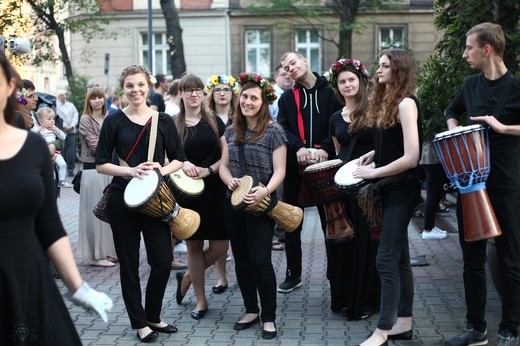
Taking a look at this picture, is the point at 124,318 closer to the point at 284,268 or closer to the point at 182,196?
the point at 182,196

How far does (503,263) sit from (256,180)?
193 cm

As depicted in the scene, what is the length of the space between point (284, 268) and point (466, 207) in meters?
3.90

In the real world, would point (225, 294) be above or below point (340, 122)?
below

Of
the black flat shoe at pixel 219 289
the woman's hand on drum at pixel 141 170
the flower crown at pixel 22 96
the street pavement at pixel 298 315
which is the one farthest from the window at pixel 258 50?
the woman's hand on drum at pixel 141 170

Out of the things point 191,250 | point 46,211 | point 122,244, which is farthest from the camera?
point 191,250

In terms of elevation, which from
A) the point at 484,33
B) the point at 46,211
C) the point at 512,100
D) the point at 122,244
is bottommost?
the point at 122,244

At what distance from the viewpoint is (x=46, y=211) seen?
400 centimetres

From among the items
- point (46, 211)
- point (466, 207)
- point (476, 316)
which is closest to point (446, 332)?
point (476, 316)

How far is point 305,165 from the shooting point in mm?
8070

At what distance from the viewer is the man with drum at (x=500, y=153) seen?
6.00m

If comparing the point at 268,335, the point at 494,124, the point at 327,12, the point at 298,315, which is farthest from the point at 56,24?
the point at 494,124

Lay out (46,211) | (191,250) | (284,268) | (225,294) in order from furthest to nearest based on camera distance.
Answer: (284,268) → (225,294) → (191,250) → (46,211)

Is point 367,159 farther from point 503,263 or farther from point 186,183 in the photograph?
point 186,183

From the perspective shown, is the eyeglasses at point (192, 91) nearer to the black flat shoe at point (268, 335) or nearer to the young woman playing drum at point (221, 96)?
the young woman playing drum at point (221, 96)
